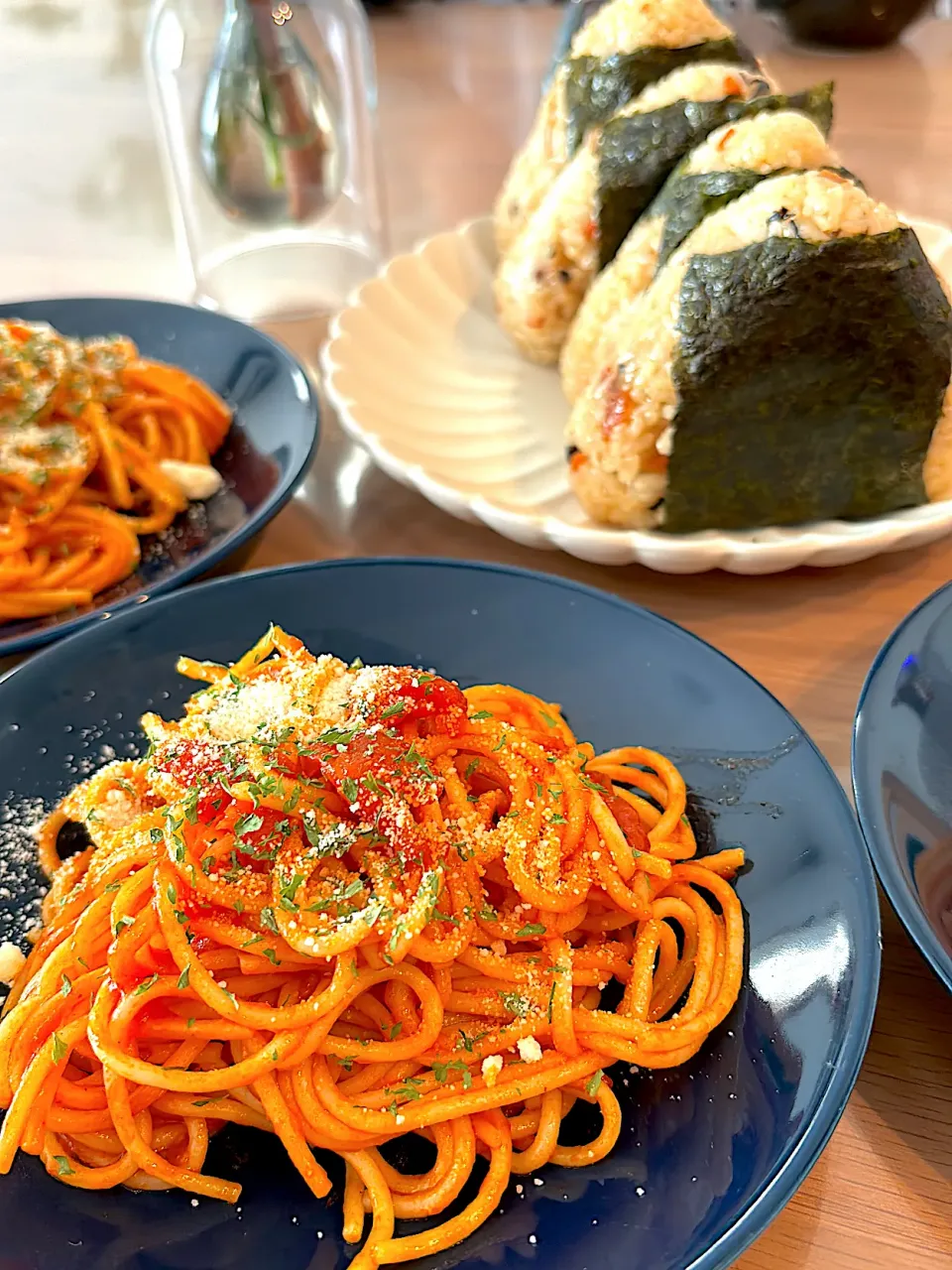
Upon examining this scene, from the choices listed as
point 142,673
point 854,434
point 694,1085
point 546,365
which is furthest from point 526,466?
point 694,1085

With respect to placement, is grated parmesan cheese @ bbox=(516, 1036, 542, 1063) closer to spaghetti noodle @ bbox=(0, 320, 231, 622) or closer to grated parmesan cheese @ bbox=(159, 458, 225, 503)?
spaghetti noodle @ bbox=(0, 320, 231, 622)

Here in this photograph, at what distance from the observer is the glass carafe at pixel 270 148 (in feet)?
5.31

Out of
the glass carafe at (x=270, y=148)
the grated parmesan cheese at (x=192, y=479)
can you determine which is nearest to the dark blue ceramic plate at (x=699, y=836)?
the grated parmesan cheese at (x=192, y=479)

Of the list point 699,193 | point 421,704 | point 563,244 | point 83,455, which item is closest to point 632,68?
point 563,244

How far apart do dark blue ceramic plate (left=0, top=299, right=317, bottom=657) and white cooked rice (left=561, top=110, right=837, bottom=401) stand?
31 centimetres

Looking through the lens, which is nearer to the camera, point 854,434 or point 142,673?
point 142,673

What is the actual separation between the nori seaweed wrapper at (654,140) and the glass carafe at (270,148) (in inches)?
24.5

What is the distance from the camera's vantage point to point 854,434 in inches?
40.7

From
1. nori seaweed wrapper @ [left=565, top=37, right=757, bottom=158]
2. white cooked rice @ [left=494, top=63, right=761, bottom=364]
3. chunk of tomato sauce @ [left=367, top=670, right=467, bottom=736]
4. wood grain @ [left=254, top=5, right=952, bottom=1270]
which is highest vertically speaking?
nori seaweed wrapper @ [left=565, top=37, right=757, bottom=158]

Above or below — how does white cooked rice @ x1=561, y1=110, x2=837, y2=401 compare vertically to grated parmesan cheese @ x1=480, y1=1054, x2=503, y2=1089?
above

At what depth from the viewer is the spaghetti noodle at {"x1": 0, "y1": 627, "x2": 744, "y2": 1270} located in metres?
0.62

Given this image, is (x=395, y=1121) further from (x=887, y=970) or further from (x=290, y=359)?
(x=290, y=359)

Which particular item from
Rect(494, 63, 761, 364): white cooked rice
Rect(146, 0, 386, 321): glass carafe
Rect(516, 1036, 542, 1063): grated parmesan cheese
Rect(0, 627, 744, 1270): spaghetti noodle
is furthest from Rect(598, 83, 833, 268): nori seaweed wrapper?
Rect(516, 1036, 542, 1063): grated parmesan cheese

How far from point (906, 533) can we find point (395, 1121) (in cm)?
72
